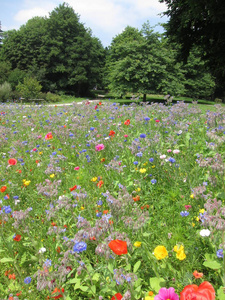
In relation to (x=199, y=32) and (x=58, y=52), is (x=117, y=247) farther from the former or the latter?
(x=58, y=52)

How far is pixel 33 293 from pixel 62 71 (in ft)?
138

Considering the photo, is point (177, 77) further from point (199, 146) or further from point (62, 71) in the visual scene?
point (199, 146)

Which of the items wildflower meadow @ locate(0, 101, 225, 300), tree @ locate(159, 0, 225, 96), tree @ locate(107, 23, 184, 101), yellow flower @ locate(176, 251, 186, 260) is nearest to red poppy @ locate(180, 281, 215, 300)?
wildflower meadow @ locate(0, 101, 225, 300)

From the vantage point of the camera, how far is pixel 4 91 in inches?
828

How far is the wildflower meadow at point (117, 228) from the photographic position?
5.12 ft

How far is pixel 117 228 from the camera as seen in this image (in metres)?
2.37

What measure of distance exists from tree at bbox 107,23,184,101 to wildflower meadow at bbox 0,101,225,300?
22360 mm

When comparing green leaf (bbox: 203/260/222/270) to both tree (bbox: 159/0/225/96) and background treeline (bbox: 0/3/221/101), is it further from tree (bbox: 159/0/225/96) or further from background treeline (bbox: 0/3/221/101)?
background treeline (bbox: 0/3/221/101)

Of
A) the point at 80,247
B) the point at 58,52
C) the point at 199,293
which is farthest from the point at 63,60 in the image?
the point at 199,293

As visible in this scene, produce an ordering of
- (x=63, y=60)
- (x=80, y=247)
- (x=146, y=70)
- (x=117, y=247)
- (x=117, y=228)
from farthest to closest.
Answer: (x=63, y=60) < (x=146, y=70) < (x=117, y=228) < (x=80, y=247) < (x=117, y=247)

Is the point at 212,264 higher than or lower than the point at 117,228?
higher

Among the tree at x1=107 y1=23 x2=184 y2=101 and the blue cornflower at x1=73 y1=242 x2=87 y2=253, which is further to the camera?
the tree at x1=107 y1=23 x2=184 y2=101

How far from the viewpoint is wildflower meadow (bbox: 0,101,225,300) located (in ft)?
5.12

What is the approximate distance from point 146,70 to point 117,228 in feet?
83.3
